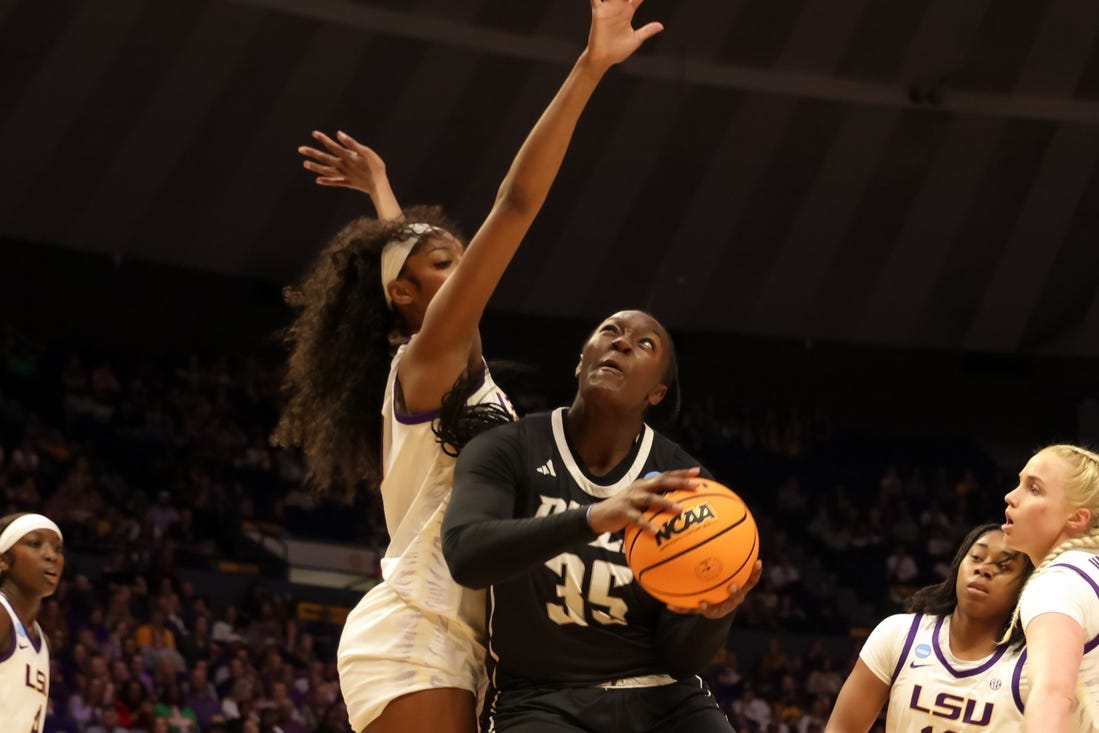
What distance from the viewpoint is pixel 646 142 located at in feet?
55.9

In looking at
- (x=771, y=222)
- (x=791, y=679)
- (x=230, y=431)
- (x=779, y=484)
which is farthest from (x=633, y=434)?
(x=779, y=484)

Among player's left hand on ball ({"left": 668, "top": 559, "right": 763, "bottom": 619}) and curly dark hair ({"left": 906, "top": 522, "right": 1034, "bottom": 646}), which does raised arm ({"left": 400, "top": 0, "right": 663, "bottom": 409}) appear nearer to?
player's left hand on ball ({"left": 668, "top": 559, "right": 763, "bottom": 619})

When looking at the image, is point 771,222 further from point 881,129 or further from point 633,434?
point 633,434

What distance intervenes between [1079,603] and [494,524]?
1265mm

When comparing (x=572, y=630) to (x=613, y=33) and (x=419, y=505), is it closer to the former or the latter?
(x=419, y=505)

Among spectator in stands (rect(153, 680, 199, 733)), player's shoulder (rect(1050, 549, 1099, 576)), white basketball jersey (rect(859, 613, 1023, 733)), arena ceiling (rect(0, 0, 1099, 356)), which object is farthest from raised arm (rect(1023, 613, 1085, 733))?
arena ceiling (rect(0, 0, 1099, 356))

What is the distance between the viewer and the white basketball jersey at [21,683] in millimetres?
5484

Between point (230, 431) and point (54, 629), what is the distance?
5.58m

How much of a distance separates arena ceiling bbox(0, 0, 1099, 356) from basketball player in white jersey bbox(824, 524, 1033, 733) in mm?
12166

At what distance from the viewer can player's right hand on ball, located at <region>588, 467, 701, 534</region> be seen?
2604 millimetres

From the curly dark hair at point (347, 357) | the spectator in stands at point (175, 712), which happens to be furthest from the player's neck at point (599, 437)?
the spectator in stands at point (175, 712)

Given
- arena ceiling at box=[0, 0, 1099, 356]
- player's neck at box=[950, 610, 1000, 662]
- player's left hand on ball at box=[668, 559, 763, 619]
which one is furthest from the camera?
arena ceiling at box=[0, 0, 1099, 356]

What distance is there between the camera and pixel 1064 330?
1919cm

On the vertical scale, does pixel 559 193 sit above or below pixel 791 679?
above
